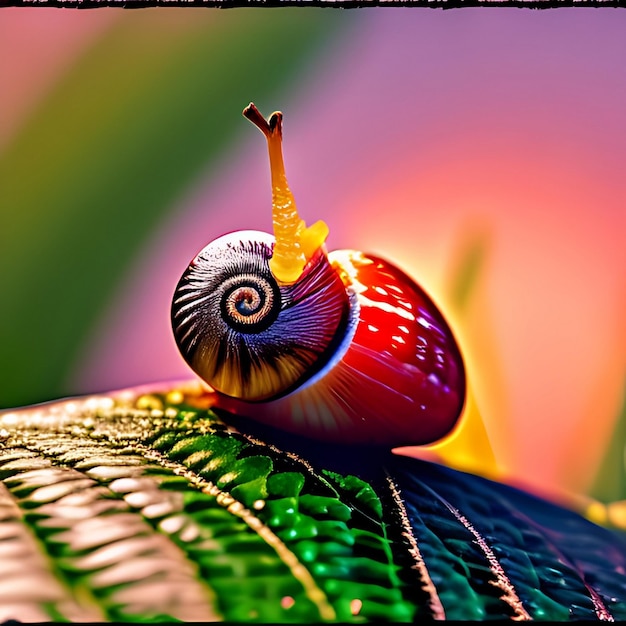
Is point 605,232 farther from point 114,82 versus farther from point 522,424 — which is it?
point 114,82

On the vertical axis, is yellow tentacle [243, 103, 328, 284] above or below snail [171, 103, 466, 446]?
above

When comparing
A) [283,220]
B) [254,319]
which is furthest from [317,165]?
[254,319]

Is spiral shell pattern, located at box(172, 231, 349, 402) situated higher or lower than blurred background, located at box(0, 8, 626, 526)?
lower

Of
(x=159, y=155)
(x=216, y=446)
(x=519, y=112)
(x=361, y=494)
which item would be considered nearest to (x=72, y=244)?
(x=159, y=155)

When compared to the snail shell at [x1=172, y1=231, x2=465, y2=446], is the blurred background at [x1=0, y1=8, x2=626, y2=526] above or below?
above

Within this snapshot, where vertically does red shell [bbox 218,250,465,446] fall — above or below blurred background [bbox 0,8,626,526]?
below
